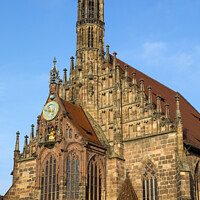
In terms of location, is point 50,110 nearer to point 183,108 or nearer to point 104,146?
point 104,146

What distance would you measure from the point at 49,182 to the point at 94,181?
11.5ft

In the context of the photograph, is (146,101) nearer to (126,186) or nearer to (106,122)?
(106,122)

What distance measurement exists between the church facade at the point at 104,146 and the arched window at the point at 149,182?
4 centimetres

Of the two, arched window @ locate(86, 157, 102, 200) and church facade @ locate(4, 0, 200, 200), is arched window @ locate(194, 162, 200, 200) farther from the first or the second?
arched window @ locate(86, 157, 102, 200)


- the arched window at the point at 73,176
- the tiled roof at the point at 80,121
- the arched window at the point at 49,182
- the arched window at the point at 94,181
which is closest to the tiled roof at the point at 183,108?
the tiled roof at the point at 80,121

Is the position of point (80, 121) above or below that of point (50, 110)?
below

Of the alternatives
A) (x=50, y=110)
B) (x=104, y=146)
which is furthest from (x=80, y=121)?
(x=104, y=146)

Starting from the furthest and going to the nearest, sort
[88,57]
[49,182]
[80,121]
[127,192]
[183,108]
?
[183,108]
[88,57]
[80,121]
[49,182]
[127,192]

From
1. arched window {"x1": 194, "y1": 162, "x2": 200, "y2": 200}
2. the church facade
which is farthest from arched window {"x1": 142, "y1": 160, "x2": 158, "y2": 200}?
arched window {"x1": 194, "y1": 162, "x2": 200, "y2": 200}

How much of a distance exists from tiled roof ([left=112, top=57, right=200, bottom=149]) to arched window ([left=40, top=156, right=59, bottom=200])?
10138 millimetres

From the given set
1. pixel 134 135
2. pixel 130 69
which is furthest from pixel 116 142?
pixel 130 69

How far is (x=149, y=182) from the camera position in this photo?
32.8m

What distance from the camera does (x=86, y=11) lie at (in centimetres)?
4119

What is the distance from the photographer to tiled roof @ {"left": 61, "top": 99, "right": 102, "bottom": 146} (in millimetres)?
34344
